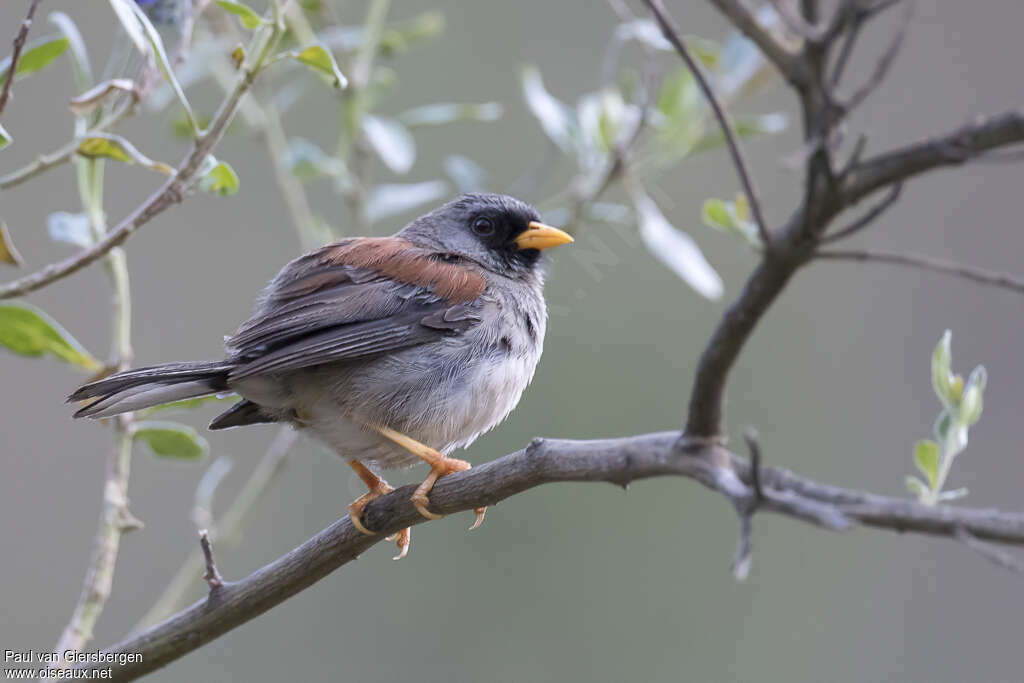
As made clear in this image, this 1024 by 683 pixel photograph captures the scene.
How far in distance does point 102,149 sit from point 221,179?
0.28m

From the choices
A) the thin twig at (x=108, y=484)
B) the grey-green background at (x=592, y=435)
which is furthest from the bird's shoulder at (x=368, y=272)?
the grey-green background at (x=592, y=435)

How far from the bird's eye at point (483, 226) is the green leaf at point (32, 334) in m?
1.57

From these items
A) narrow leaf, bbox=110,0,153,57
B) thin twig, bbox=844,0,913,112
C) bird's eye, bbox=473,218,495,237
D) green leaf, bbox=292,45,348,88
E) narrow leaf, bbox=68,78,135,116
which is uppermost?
narrow leaf, bbox=110,0,153,57

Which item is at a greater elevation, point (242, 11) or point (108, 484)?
point (242, 11)

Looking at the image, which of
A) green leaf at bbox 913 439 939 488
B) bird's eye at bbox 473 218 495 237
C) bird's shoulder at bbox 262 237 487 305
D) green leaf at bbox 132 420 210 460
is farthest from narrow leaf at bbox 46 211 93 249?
green leaf at bbox 913 439 939 488

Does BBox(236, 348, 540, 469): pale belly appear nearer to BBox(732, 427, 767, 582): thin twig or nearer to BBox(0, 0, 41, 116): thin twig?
BBox(0, 0, 41, 116): thin twig

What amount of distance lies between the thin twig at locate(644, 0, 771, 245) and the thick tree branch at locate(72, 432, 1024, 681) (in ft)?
1.31

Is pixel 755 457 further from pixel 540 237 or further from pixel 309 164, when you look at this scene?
pixel 309 164

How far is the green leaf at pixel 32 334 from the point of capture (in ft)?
8.50

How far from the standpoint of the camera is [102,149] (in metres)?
2.44

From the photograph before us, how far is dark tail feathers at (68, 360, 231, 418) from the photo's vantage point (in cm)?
259

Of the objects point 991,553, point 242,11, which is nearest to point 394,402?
point 242,11

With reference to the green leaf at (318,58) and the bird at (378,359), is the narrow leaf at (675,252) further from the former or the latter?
the green leaf at (318,58)

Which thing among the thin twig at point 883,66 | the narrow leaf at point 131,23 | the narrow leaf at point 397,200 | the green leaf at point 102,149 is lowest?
the thin twig at point 883,66
